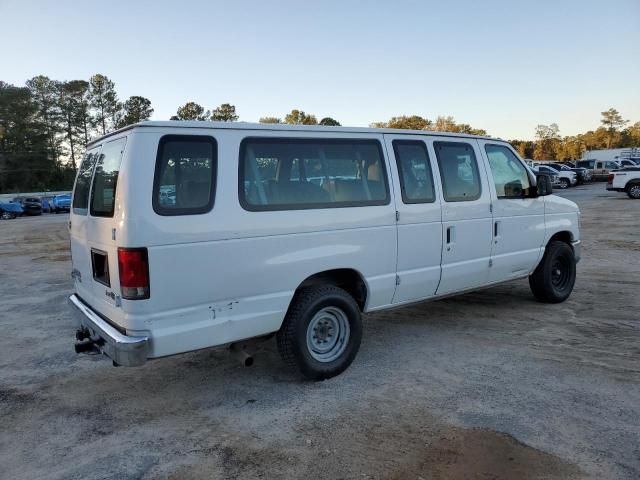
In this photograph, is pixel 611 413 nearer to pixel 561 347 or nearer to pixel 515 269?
pixel 561 347

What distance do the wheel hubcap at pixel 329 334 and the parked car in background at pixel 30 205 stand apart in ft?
123

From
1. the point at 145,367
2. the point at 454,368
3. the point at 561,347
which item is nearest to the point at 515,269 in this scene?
the point at 561,347

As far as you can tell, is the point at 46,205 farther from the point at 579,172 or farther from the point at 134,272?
the point at 579,172

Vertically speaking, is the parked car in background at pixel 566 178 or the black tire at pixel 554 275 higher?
the parked car in background at pixel 566 178

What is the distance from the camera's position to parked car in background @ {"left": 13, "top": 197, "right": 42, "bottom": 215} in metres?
35.3

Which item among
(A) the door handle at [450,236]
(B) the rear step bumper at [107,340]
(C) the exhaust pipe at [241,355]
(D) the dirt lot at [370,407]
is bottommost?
(D) the dirt lot at [370,407]

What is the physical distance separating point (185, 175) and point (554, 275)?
538 centimetres

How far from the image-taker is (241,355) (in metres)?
4.09

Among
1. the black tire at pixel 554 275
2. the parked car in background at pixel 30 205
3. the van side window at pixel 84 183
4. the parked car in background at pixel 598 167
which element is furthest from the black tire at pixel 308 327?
the parked car in background at pixel 598 167

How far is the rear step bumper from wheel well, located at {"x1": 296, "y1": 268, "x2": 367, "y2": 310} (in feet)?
4.74

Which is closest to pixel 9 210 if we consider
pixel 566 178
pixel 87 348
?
pixel 87 348

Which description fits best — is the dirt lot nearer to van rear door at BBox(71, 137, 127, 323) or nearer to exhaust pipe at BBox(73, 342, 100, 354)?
Answer: exhaust pipe at BBox(73, 342, 100, 354)

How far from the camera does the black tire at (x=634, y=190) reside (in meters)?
25.7

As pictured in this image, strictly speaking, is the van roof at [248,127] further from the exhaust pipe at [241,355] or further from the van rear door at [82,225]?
the exhaust pipe at [241,355]
